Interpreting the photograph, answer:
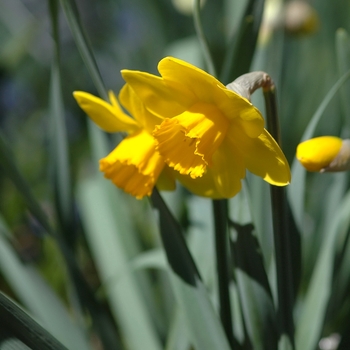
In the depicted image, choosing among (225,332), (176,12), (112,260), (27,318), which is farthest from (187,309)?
(176,12)

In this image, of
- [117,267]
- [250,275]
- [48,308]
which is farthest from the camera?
[117,267]

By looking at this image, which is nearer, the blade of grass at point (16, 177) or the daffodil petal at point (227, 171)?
the daffodil petal at point (227, 171)

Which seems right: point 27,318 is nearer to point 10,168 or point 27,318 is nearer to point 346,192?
point 10,168

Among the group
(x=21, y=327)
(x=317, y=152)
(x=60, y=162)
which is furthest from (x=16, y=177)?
(x=317, y=152)

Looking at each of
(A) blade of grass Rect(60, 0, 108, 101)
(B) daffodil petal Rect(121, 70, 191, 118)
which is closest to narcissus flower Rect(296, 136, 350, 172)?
(B) daffodil petal Rect(121, 70, 191, 118)

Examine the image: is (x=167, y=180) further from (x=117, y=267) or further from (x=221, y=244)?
(x=117, y=267)

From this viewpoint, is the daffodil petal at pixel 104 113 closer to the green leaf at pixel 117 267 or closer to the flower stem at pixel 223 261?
the flower stem at pixel 223 261

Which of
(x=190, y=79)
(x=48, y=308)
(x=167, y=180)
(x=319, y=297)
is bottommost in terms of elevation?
(x=319, y=297)

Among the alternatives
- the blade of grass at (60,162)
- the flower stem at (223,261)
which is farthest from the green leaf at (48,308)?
the flower stem at (223,261)
